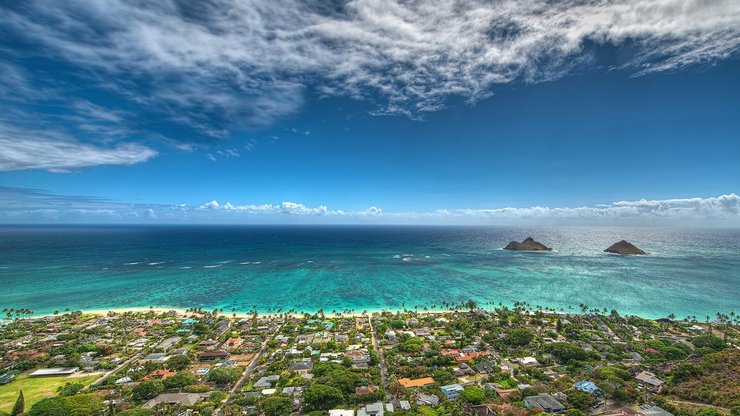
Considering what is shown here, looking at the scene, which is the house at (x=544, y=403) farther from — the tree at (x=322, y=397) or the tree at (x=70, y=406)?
the tree at (x=70, y=406)

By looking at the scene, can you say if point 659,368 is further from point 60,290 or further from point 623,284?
point 60,290

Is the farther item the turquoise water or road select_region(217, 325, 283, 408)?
the turquoise water

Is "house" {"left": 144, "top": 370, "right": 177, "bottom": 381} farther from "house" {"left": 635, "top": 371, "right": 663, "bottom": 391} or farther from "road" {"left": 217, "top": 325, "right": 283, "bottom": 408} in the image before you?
"house" {"left": 635, "top": 371, "right": 663, "bottom": 391}

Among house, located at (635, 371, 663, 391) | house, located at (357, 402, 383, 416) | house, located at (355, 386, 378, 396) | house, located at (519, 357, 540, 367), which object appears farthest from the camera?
house, located at (519, 357, 540, 367)

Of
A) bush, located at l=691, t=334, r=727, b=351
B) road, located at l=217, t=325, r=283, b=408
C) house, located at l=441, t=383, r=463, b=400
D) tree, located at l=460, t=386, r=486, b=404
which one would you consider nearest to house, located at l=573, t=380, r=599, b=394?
tree, located at l=460, t=386, r=486, b=404

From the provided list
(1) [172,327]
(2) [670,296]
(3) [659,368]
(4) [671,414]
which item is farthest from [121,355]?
(2) [670,296]

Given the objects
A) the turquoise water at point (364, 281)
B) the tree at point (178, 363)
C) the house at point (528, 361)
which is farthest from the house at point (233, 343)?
the house at point (528, 361)
